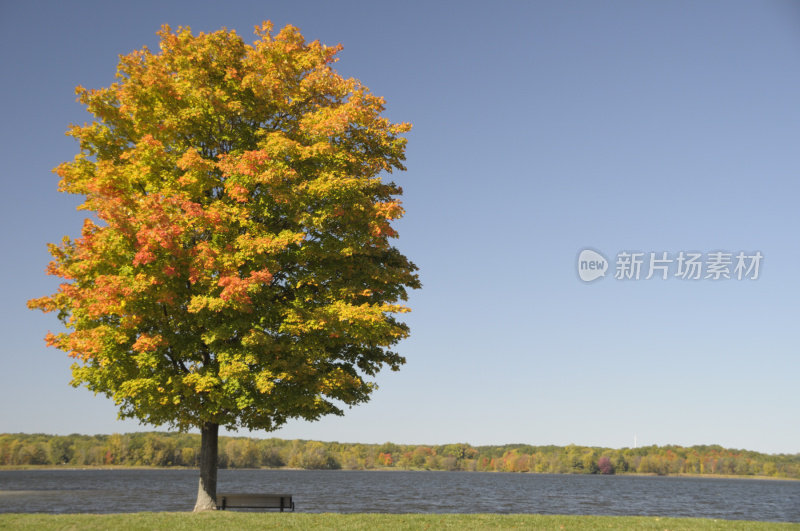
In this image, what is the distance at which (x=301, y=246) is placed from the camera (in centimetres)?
2142

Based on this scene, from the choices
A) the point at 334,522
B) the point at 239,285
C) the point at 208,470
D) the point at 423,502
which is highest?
the point at 239,285

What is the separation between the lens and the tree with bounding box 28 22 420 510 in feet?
63.9

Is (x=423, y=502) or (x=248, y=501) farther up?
(x=248, y=501)

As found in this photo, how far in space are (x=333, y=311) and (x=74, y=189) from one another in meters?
10.2

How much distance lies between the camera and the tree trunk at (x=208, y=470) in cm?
2212

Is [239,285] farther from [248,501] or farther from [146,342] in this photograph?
[248,501]

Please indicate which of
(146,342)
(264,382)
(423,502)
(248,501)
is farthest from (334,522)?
(423,502)

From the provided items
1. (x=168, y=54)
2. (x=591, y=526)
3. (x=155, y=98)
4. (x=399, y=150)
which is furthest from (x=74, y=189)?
(x=591, y=526)

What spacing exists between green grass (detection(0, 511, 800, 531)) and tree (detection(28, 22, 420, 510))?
2.96 m

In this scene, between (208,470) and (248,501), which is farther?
(248,501)

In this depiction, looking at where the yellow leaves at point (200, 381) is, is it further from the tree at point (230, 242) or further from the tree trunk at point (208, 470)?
the tree trunk at point (208, 470)

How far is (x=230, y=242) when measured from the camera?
67.8 ft

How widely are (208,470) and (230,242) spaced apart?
328 inches

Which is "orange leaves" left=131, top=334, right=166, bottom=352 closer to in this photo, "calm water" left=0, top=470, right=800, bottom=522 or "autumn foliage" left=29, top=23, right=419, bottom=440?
"autumn foliage" left=29, top=23, right=419, bottom=440
